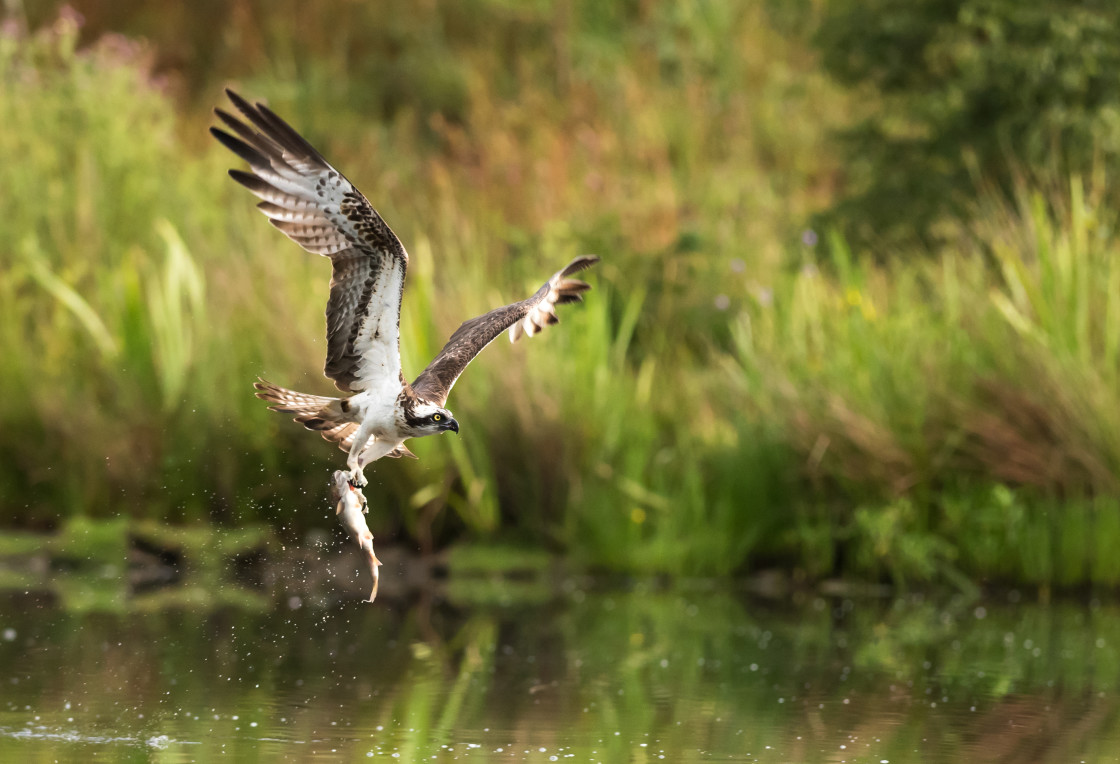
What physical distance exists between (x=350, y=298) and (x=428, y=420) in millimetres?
565

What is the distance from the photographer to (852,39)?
1424cm

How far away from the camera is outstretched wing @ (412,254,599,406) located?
7.12 m

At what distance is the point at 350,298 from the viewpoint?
662 cm

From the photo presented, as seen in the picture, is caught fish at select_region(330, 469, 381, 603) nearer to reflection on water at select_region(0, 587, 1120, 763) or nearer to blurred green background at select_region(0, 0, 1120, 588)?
reflection on water at select_region(0, 587, 1120, 763)

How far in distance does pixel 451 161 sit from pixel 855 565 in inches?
400

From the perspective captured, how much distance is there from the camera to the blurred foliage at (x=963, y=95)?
13.5m

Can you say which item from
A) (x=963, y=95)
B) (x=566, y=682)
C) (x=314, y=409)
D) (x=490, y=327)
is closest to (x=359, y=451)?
(x=314, y=409)

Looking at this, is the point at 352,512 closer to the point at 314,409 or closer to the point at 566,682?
the point at 314,409

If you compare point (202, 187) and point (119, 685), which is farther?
point (202, 187)

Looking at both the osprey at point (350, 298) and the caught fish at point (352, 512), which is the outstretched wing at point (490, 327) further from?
the caught fish at point (352, 512)

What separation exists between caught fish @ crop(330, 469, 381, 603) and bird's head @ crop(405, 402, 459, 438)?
35cm

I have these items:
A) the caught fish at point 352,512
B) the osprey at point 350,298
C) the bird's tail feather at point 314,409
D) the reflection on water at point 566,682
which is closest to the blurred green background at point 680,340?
the reflection on water at point 566,682

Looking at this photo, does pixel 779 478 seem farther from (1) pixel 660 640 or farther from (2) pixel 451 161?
(2) pixel 451 161

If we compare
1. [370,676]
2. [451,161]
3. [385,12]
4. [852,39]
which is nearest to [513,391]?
[370,676]
